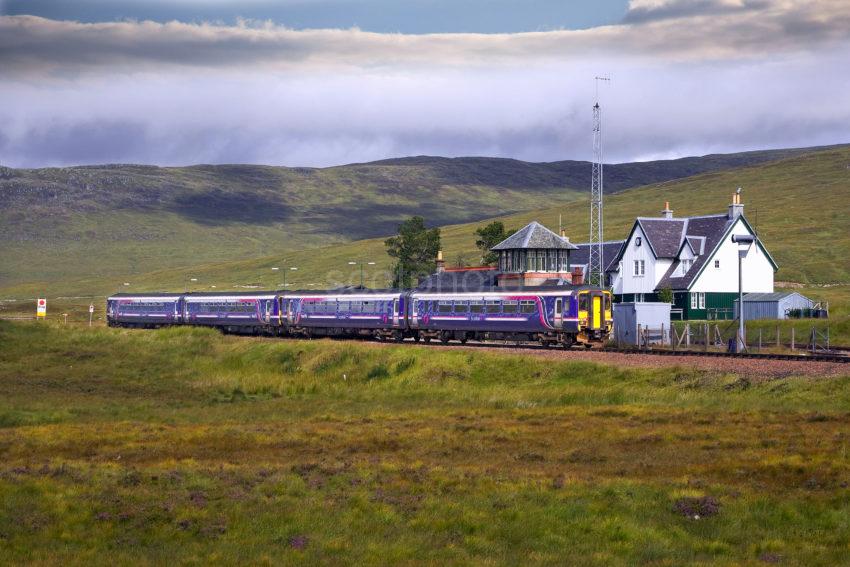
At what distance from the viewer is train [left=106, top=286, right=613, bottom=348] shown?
61281mm

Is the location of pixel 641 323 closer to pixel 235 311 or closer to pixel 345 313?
pixel 345 313

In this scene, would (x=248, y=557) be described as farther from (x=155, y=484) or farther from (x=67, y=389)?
(x=67, y=389)

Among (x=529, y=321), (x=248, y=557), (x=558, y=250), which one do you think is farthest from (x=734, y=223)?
(x=248, y=557)

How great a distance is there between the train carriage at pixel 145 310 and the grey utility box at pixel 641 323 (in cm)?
4220

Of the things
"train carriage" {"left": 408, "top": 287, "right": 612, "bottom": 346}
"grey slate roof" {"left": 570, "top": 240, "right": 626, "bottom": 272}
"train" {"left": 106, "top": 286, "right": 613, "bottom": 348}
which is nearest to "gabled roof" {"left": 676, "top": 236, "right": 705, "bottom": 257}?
"grey slate roof" {"left": 570, "top": 240, "right": 626, "bottom": 272}

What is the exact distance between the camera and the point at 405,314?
71.2 metres

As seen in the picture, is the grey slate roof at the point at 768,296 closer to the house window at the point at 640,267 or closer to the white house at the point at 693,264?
the white house at the point at 693,264

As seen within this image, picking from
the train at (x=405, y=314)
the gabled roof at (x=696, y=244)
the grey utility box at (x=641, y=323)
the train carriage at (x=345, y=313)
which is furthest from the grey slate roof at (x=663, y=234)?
the train carriage at (x=345, y=313)

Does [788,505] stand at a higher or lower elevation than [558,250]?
lower

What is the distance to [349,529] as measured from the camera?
2188 cm

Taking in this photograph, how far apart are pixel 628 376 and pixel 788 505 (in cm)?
2427

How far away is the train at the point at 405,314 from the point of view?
61.3m

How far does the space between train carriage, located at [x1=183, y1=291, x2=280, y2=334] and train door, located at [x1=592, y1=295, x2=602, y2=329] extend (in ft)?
98.4

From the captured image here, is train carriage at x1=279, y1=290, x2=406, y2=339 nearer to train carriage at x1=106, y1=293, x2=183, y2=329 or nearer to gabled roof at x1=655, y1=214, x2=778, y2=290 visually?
train carriage at x1=106, y1=293, x2=183, y2=329
